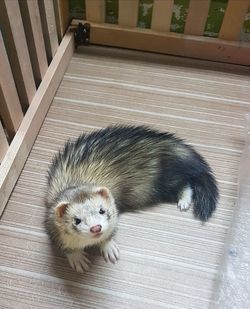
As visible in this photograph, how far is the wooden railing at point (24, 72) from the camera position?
101 cm

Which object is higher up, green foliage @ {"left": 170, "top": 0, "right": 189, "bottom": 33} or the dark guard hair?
green foliage @ {"left": 170, "top": 0, "right": 189, "bottom": 33}

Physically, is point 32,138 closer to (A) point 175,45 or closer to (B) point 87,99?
(B) point 87,99

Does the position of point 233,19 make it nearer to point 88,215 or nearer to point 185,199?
point 185,199

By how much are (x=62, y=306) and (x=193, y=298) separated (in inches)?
11.6

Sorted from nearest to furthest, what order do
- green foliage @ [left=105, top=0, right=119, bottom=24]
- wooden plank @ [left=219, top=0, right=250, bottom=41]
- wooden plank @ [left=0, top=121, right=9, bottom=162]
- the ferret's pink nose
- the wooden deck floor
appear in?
the ferret's pink nose
the wooden deck floor
wooden plank @ [left=0, top=121, right=9, bottom=162]
wooden plank @ [left=219, top=0, right=250, bottom=41]
green foliage @ [left=105, top=0, right=119, bottom=24]

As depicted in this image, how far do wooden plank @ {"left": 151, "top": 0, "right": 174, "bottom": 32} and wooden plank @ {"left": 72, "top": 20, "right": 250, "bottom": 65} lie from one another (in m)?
0.02

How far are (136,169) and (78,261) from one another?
262 mm

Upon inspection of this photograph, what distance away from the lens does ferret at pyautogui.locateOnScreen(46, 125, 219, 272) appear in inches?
37.7

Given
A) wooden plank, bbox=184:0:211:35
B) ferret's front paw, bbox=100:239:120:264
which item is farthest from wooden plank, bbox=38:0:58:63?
ferret's front paw, bbox=100:239:120:264

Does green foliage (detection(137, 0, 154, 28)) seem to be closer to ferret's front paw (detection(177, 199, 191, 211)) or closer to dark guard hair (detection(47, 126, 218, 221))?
dark guard hair (detection(47, 126, 218, 221))

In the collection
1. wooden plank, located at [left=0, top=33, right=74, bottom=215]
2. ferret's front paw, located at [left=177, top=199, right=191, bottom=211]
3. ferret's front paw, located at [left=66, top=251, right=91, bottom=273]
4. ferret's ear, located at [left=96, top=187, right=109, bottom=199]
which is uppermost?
ferret's ear, located at [left=96, top=187, right=109, bottom=199]

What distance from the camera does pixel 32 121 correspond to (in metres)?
1.17

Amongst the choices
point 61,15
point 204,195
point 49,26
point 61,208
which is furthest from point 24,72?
point 204,195

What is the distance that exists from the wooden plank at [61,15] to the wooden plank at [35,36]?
16 cm
